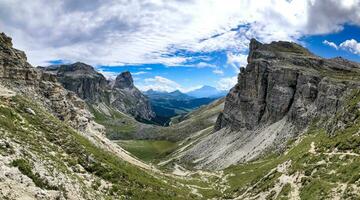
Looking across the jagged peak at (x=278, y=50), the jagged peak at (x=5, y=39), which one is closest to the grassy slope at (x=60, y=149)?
the jagged peak at (x=5, y=39)

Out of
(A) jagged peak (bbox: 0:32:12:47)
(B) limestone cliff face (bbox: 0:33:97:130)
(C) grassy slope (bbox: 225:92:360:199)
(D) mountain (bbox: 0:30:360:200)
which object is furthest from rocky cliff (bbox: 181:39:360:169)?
(A) jagged peak (bbox: 0:32:12:47)

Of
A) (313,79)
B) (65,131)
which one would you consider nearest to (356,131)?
(65,131)

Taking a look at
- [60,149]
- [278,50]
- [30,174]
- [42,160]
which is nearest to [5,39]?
[60,149]

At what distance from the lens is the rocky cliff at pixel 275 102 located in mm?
117250

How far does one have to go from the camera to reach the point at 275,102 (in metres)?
145

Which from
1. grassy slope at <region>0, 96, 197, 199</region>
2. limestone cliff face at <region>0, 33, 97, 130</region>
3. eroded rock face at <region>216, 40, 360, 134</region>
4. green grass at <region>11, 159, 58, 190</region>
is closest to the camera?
green grass at <region>11, 159, 58, 190</region>

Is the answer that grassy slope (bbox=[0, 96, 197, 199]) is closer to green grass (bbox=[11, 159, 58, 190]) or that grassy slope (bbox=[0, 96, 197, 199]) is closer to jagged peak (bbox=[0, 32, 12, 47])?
green grass (bbox=[11, 159, 58, 190])

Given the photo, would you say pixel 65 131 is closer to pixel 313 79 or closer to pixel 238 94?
pixel 313 79

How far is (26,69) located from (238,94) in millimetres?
126963

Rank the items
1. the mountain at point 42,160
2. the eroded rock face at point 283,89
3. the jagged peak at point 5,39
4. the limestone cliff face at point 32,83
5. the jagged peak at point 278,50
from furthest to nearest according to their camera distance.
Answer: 1. the jagged peak at point 278,50
2. the eroded rock face at point 283,89
3. the jagged peak at point 5,39
4. the limestone cliff face at point 32,83
5. the mountain at point 42,160

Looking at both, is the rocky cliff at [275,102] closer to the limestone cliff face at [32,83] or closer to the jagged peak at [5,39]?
the limestone cliff face at [32,83]

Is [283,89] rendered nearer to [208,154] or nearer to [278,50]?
[208,154]

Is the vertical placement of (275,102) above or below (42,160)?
above

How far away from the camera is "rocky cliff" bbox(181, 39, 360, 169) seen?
11725cm
